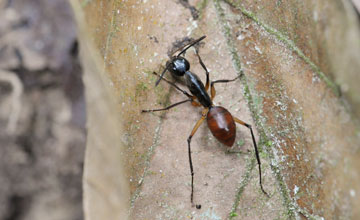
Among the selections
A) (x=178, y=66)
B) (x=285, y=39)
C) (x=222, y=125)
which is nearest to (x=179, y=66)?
(x=178, y=66)

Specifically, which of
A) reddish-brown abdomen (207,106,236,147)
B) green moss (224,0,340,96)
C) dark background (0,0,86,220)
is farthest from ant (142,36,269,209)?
dark background (0,0,86,220)

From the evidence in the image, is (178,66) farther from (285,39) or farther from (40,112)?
(40,112)

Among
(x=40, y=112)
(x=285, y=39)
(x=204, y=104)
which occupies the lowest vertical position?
(x=40, y=112)

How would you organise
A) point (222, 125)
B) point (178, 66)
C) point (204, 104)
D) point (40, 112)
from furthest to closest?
point (40, 112), point (204, 104), point (178, 66), point (222, 125)

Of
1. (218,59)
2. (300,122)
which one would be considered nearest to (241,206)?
(300,122)

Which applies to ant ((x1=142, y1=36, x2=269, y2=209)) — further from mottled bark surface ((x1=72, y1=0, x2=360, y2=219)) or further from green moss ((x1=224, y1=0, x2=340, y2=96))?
green moss ((x1=224, y1=0, x2=340, y2=96))

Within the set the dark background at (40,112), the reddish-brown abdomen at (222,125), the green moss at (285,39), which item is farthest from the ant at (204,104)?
the dark background at (40,112)

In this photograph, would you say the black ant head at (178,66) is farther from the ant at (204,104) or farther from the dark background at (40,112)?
the dark background at (40,112)

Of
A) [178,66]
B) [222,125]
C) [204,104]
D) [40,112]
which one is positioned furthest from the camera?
[40,112]
